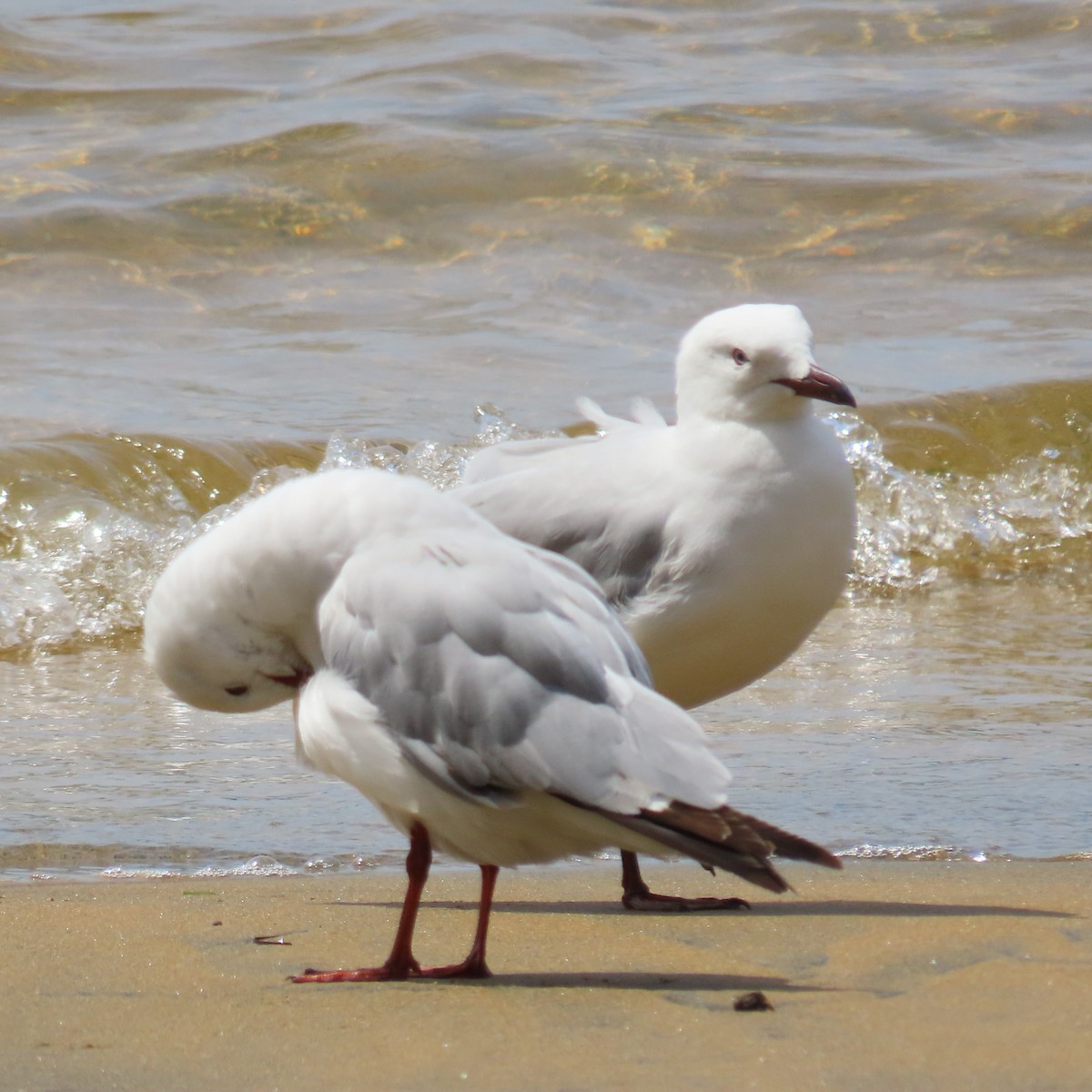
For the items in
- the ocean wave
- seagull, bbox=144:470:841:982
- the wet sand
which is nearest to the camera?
the wet sand

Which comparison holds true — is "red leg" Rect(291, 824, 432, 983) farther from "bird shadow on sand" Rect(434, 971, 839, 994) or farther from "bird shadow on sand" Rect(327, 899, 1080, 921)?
"bird shadow on sand" Rect(327, 899, 1080, 921)

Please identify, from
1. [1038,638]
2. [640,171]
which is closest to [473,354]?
[640,171]

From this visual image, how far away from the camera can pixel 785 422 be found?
11.8 ft

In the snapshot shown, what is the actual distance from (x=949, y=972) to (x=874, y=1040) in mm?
378

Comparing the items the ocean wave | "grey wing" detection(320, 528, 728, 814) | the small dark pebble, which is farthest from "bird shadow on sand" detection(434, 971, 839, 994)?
the ocean wave

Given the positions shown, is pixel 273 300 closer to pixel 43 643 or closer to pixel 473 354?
pixel 473 354

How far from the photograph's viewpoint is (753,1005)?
2.49 metres

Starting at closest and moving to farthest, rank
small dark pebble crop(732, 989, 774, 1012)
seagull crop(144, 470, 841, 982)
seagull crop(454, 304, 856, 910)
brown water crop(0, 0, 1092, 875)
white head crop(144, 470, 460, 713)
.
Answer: small dark pebble crop(732, 989, 774, 1012), seagull crop(144, 470, 841, 982), white head crop(144, 470, 460, 713), seagull crop(454, 304, 856, 910), brown water crop(0, 0, 1092, 875)

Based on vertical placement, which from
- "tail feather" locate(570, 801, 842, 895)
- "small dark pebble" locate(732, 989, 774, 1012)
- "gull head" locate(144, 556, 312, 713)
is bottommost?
"small dark pebble" locate(732, 989, 774, 1012)

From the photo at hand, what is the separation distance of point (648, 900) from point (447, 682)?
76cm

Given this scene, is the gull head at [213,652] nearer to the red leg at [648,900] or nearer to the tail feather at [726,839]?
the tail feather at [726,839]

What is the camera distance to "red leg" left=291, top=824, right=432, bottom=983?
2.70 m

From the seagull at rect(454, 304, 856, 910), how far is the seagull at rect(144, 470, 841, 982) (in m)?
0.64

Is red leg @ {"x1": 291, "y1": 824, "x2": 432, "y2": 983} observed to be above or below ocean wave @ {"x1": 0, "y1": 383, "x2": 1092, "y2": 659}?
above
